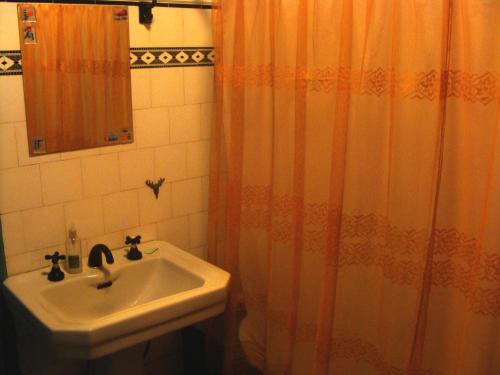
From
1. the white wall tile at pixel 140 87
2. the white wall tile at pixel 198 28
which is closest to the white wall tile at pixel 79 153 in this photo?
the white wall tile at pixel 140 87

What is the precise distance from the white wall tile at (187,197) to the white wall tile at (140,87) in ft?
1.19

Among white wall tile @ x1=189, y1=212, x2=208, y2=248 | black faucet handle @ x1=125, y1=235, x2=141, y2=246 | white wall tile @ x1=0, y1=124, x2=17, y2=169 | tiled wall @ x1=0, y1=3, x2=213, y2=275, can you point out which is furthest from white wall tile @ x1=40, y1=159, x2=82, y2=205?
white wall tile @ x1=189, y1=212, x2=208, y2=248

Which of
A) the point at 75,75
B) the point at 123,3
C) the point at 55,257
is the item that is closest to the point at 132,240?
the point at 55,257

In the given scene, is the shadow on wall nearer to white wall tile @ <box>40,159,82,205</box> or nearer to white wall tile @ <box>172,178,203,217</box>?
white wall tile @ <box>40,159,82,205</box>

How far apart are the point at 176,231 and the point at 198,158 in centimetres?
32

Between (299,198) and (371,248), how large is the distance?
0.31 metres

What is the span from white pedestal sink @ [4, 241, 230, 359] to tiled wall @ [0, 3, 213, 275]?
0.12m

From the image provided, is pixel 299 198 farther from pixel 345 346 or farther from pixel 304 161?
pixel 345 346

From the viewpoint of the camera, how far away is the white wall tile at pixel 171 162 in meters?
2.24

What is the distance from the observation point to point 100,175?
6.85 ft

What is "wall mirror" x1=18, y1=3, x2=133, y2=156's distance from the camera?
1.85m

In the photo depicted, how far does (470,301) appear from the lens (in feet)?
4.77

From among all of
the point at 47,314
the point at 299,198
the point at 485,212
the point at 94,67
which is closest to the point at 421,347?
the point at 485,212

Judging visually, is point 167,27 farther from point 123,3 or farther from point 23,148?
point 23,148
